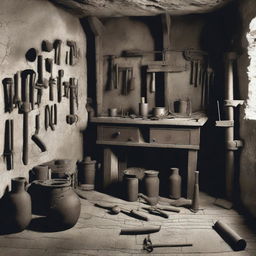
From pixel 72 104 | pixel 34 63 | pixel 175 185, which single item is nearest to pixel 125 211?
pixel 175 185

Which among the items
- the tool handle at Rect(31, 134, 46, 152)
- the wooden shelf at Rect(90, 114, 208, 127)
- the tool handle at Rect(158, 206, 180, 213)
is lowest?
the tool handle at Rect(158, 206, 180, 213)

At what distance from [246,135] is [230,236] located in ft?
5.09

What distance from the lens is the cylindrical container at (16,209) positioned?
11.5 ft

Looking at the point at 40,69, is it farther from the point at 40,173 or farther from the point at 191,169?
the point at 191,169

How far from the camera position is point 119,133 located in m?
5.01

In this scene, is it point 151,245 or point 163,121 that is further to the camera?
point 163,121

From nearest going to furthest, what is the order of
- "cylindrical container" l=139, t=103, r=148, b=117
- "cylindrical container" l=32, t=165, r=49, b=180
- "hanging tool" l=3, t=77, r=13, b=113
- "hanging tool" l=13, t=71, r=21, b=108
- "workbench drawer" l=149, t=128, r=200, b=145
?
"hanging tool" l=3, t=77, r=13, b=113 < "hanging tool" l=13, t=71, r=21, b=108 < "cylindrical container" l=32, t=165, r=49, b=180 < "workbench drawer" l=149, t=128, r=200, b=145 < "cylindrical container" l=139, t=103, r=148, b=117

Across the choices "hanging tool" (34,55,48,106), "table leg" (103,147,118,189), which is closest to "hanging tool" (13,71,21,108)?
"hanging tool" (34,55,48,106)

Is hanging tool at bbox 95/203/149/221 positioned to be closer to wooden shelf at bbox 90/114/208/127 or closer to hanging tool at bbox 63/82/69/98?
wooden shelf at bbox 90/114/208/127

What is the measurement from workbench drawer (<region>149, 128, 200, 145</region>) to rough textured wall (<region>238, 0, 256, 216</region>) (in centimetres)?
67

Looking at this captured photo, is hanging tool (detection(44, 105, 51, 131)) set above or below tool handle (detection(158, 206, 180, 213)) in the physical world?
above

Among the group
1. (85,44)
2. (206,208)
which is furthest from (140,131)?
(85,44)

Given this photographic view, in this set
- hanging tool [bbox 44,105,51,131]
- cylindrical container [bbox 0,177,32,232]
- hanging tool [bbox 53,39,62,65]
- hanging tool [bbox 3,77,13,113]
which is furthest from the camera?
hanging tool [bbox 53,39,62,65]

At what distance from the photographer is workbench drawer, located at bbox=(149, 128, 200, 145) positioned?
4.73 meters
